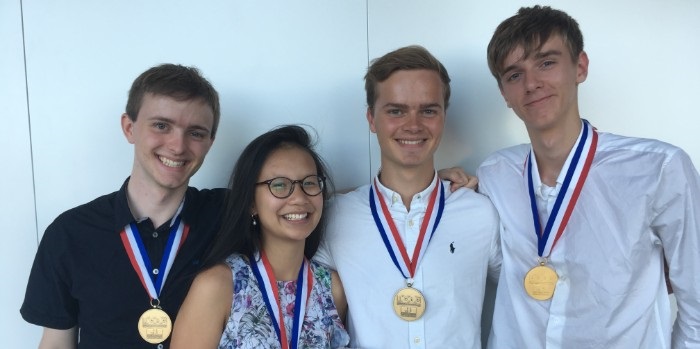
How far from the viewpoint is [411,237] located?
242cm

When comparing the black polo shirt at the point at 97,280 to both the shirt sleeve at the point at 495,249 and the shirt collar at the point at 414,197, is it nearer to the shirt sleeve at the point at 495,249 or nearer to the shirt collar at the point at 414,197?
the shirt collar at the point at 414,197

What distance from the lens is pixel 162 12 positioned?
3.03 meters

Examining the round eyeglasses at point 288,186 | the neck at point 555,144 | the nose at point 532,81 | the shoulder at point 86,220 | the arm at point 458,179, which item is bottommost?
the shoulder at point 86,220

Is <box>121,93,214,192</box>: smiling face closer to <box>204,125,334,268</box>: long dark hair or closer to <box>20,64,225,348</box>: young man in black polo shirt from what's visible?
<box>20,64,225,348</box>: young man in black polo shirt

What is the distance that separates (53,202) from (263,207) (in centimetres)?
165

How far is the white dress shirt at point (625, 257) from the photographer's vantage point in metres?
2.07

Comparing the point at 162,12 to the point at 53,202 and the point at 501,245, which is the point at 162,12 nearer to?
the point at 53,202

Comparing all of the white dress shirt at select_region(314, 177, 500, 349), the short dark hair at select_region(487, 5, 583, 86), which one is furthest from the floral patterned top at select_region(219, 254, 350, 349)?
the short dark hair at select_region(487, 5, 583, 86)

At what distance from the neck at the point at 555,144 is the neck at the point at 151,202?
1.70 metres

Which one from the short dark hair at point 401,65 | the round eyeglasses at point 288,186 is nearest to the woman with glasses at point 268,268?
the round eyeglasses at point 288,186

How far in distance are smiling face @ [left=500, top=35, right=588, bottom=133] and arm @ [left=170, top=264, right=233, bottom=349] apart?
4.89 ft

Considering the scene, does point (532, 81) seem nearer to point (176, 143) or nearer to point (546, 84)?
point (546, 84)

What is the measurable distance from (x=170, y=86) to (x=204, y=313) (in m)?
1.03

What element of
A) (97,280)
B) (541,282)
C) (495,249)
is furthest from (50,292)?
(541,282)
